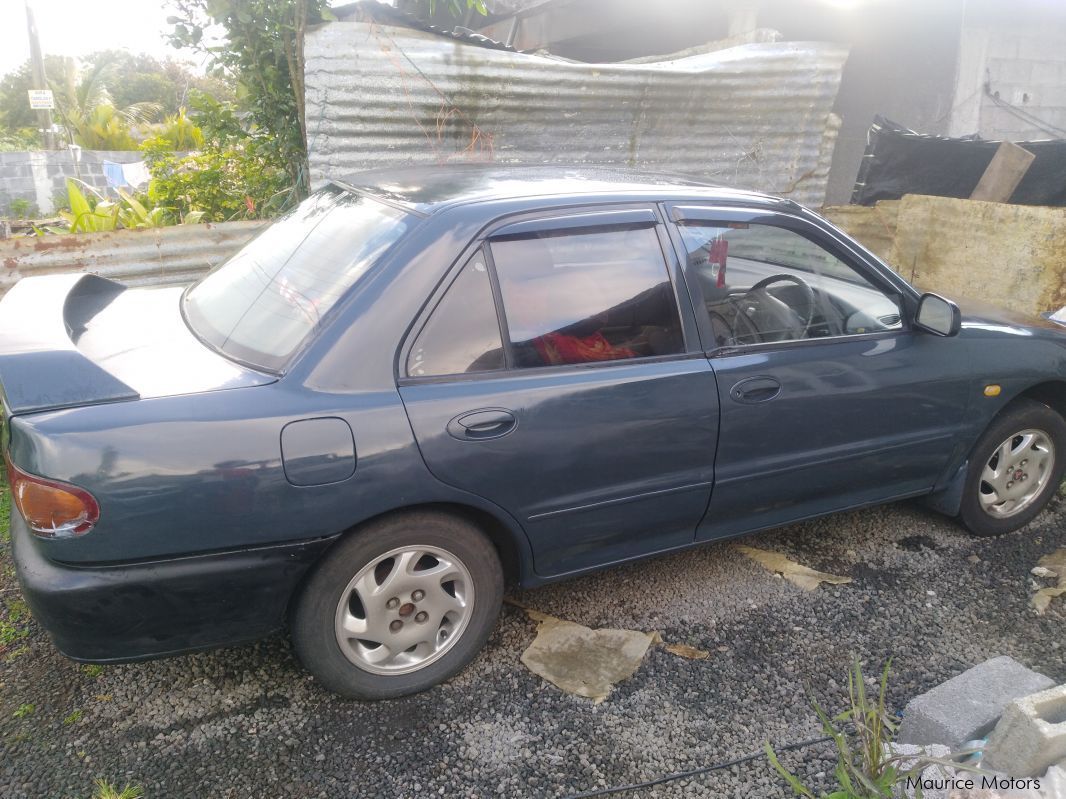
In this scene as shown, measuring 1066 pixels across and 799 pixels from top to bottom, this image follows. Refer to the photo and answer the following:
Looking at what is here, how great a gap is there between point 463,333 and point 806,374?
53.0 inches

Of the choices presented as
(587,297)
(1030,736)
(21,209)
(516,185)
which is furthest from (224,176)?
(21,209)

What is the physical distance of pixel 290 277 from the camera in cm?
276

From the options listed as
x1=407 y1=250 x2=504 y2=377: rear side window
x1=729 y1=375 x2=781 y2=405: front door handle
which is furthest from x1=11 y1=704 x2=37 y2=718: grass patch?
x1=729 y1=375 x2=781 y2=405: front door handle

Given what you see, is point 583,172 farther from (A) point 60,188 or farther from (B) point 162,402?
(A) point 60,188

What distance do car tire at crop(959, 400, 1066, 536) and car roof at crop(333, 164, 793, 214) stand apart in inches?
59.7

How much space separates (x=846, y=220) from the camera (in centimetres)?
651

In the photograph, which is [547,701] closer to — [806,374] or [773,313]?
[806,374]

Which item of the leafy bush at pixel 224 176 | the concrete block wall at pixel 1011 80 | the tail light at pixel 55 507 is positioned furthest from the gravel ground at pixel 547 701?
the concrete block wall at pixel 1011 80

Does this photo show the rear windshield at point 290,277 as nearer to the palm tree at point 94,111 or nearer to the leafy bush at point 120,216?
the leafy bush at point 120,216

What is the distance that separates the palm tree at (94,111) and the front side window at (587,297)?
813 inches

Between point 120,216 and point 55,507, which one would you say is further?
point 120,216

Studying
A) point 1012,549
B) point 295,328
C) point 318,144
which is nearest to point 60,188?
point 318,144

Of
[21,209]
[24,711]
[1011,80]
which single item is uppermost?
[1011,80]

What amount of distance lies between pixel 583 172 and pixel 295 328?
1.36 m
